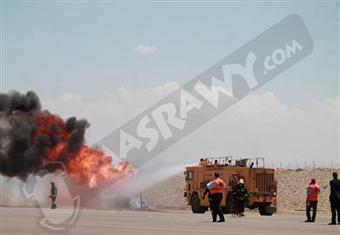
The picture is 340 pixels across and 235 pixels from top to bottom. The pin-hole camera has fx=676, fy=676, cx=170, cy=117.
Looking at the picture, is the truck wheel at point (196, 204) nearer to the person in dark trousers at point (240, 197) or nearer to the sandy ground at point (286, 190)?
the person in dark trousers at point (240, 197)

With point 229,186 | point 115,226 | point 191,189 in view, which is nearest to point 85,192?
point 191,189

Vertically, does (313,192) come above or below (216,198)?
above

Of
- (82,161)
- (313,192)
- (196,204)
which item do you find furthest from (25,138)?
(313,192)

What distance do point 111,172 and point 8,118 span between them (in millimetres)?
12352

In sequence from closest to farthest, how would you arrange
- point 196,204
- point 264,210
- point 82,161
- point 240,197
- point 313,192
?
point 313,192 → point 240,197 → point 264,210 → point 196,204 → point 82,161

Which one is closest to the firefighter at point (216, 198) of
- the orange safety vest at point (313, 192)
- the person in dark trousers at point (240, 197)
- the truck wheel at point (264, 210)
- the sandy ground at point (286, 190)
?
the orange safety vest at point (313, 192)

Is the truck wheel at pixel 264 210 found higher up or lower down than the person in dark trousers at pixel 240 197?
lower down

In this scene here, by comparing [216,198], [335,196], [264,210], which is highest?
[335,196]

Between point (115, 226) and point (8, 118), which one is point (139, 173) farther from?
point (115, 226)

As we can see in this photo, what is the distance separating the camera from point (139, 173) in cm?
4972

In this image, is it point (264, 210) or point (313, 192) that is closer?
point (313, 192)

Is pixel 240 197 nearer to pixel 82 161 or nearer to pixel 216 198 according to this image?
pixel 216 198

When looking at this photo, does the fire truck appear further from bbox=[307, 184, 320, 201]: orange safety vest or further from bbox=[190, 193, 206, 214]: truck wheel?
bbox=[307, 184, 320, 201]: orange safety vest

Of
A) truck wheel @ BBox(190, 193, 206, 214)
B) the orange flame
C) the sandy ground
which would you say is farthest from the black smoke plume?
truck wheel @ BBox(190, 193, 206, 214)
